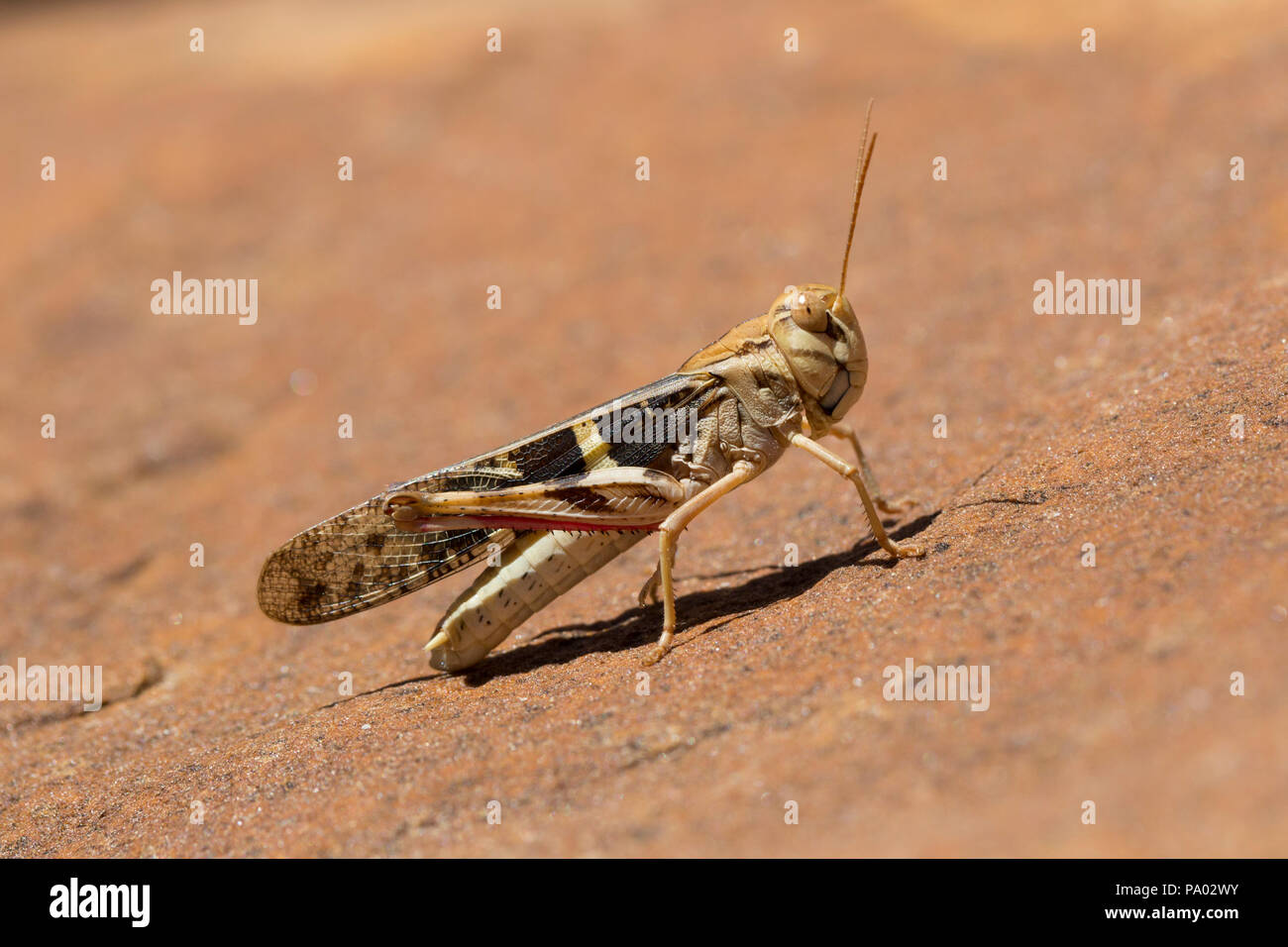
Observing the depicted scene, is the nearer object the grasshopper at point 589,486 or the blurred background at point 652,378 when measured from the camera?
the blurred background at point 652,378

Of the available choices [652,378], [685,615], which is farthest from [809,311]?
[652,378]

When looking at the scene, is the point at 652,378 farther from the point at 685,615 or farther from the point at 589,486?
the point at 589,486

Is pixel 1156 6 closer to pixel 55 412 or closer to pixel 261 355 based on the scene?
pixel 261 355

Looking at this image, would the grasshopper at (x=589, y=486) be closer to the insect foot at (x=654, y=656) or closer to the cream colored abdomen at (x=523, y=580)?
the cream colored abdomen at (x=523, y=580)

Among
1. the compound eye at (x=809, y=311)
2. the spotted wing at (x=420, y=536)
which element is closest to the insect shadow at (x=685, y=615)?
the spotted wing at (x=420, y=536)

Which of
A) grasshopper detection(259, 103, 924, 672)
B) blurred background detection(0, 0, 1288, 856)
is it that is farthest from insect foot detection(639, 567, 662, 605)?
grasshopper detection(259, 103, 924, 672)

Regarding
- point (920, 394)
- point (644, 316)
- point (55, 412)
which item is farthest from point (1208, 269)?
point (55, 412)

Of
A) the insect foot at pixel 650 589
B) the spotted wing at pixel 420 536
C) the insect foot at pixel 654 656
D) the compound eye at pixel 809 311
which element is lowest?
the insect foot at pixel 654 656

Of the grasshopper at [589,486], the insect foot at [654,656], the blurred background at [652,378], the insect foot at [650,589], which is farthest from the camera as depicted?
the insect foot at [650,589]
